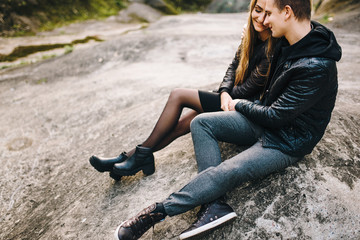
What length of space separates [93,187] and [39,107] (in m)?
3.92

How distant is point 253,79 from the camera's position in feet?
9.27

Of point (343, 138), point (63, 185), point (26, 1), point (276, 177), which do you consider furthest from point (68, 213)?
point (26, 1)

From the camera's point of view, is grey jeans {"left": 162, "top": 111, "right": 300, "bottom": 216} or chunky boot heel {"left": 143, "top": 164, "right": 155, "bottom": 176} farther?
chunky boot heel {"left": 143, "top": 164, "right": 155, "bottom": 176}

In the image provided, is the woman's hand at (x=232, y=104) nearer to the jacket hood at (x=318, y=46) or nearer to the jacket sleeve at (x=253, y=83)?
the jacket sleeve at (x=253, y=83)

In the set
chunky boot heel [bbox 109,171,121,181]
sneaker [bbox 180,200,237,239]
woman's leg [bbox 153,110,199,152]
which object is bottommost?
chunky boot heel [bbox 109,171,121,181]

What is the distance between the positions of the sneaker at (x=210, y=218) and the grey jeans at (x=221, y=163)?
0.08 metres

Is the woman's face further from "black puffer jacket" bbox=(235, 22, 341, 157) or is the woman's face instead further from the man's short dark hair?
"black puffer jacket" bbox=(235, 22, 341, 157)

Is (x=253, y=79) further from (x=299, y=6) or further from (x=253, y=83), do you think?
(x=299, y=6)

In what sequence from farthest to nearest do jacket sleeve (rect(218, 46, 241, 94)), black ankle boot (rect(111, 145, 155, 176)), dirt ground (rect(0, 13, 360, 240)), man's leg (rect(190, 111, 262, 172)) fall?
jacket sleeve (rect(218, 46, 241, 94)), black ankle boot (rect(111, 145, 155, 176)), man's leg (rect(190, 111, 262, 172)), dirt ground (rect(0, 13, 360, 240))

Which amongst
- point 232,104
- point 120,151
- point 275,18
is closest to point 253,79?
point 232,104

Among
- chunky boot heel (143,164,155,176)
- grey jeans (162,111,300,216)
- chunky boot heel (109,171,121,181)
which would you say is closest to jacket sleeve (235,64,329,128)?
grey jeans (162,111,300,216)

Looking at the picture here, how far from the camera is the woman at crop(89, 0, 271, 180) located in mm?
2736

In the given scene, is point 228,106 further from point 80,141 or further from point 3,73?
point 3,73

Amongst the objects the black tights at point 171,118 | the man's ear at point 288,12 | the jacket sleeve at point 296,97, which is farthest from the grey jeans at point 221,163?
the man's ear at point 288,12
